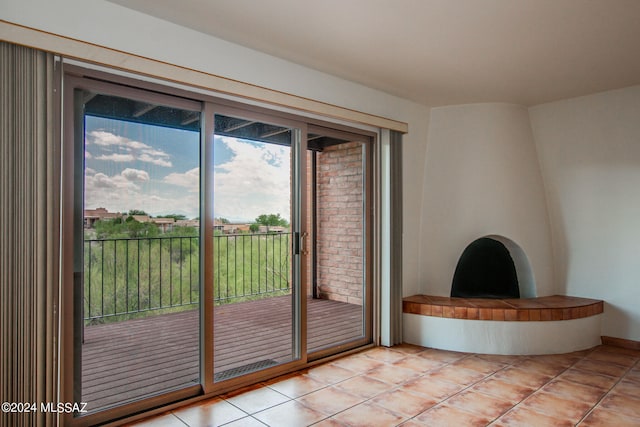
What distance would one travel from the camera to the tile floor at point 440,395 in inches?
100.0

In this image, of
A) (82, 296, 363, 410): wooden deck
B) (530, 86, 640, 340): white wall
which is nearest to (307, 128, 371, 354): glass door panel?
(82, 296, 363, 410): wooden deck

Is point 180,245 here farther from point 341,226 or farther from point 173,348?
point 341,226

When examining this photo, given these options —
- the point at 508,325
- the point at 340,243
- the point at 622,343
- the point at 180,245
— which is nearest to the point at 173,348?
the point at 180,245

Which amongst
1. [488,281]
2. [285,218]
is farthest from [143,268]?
[488,281]

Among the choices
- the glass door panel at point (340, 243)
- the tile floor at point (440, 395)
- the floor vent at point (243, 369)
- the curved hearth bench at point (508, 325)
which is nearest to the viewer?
the tile floor at point (440, 395)

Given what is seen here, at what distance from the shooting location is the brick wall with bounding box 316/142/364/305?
3947 millimetres

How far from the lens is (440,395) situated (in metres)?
2.91

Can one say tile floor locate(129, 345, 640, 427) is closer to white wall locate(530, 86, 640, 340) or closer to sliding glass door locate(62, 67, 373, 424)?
sliding glass door locate(62, 67, 373, 424)

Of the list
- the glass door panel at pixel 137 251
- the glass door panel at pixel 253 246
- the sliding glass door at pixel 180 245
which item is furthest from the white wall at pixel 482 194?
the glass door panel at pixel 137 251

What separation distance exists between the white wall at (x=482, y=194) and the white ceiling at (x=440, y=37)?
0.61 metres

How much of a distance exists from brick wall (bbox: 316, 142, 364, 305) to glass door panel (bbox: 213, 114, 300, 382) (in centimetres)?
58

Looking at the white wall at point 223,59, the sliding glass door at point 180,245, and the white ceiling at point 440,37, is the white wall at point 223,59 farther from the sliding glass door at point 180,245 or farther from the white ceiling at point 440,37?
the sliding glass door at point 180,245

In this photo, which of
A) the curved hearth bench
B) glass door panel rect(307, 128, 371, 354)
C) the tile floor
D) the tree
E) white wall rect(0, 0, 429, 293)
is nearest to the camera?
white wall rect(0, 0, 429, 293)

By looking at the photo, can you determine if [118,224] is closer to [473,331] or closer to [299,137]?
[299,137]
